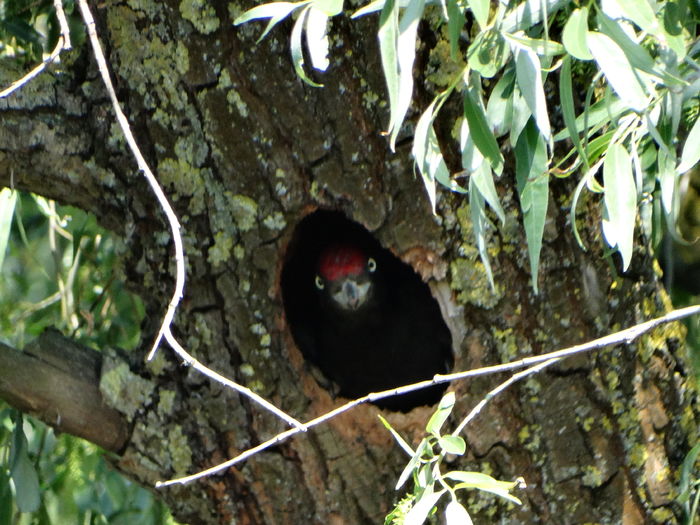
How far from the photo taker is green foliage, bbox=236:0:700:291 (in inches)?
56.8

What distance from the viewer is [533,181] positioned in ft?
5.70

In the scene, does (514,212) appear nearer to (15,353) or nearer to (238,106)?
(238,106)

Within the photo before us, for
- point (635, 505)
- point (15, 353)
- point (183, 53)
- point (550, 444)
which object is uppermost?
point (183, 53)

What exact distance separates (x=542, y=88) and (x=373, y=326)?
8.26ft

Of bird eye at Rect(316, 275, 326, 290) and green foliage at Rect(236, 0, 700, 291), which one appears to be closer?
green foliage at Rect(236, 0, 700, 291)

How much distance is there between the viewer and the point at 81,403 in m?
2.61

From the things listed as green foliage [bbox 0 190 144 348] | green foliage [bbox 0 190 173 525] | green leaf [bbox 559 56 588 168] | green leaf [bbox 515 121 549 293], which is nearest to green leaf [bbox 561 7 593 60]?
green leaf [bbox 559 56 588 168]

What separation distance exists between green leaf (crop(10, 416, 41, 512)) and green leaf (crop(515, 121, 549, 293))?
1.77 meters

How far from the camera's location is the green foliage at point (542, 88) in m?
1.44

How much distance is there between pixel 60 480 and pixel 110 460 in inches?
36.1

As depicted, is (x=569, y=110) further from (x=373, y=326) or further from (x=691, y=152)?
(x=373, y=326)

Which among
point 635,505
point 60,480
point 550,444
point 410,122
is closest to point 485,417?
point 550,444

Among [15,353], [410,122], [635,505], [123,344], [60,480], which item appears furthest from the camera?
[123,344]

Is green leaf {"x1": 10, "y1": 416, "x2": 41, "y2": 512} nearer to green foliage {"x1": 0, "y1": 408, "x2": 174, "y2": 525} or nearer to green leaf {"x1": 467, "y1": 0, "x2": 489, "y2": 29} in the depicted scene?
green foliage {"x1": 0, "y1": 408, "x2": 174, "y2": 525}
